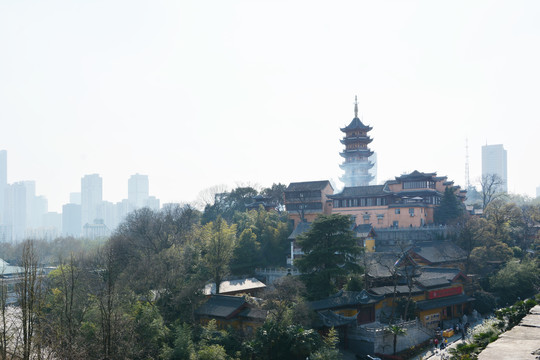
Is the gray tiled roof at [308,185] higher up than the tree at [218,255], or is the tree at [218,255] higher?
the gray tiled roof at [308,185]

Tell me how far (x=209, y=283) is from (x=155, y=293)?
12.1ft

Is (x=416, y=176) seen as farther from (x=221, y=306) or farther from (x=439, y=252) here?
(x=221, y=306)

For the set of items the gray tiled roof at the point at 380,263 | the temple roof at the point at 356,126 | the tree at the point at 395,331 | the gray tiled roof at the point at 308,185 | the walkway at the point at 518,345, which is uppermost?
the temple roof at the point at 356,126

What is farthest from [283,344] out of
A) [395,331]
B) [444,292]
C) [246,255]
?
[246,255]

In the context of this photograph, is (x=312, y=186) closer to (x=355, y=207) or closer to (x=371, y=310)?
(x=355, y=207)

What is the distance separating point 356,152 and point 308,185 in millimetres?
14178

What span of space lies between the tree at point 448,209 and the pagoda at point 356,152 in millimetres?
15776

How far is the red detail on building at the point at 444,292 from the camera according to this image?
94.5 feet

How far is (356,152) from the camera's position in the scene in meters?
56.9

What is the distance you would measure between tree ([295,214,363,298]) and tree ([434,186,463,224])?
17.6m

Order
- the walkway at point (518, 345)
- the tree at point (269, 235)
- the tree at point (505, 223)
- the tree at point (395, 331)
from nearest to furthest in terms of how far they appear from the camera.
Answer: the walkway at point (518, 345) → the tree at point (395, 331) → the tree at point (505, 223) → the tree at point (269, 235)

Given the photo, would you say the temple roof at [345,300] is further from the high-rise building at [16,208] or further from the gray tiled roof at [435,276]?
the high-rise building at [16,208]

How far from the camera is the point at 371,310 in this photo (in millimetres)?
25859

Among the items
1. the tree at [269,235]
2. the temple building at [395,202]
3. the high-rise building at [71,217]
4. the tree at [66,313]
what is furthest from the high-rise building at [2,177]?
the temple building at [395,202]
